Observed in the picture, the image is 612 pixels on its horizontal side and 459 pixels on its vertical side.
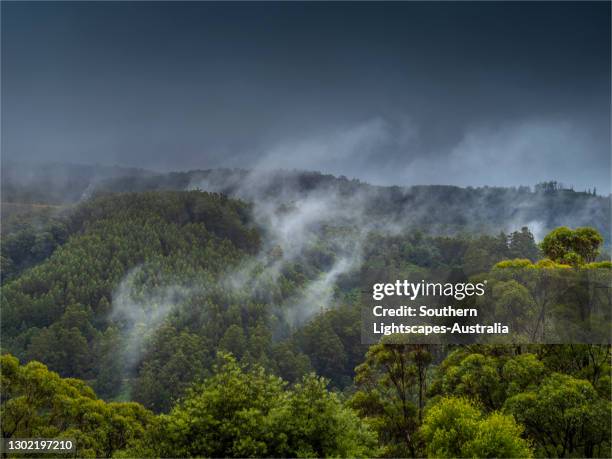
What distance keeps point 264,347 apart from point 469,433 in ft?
328

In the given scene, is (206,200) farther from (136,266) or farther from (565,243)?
(565,243)

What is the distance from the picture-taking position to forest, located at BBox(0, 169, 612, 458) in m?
23.3

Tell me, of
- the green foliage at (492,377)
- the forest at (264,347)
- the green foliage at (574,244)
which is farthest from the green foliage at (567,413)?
the green foliage at (574,244)

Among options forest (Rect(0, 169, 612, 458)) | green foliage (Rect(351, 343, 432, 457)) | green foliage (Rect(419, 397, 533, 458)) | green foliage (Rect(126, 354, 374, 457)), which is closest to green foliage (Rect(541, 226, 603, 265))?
forest (Rect(0, 169, 612, 458))

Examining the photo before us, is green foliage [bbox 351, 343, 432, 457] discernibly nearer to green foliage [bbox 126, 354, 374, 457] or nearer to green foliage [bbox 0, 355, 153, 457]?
green foliage [bbox 126, 354, 374, 457]

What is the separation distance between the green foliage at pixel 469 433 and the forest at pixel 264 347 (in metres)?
0.08

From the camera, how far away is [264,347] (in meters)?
122

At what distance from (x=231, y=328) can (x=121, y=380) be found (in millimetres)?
26402

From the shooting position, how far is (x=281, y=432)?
21.1 meters

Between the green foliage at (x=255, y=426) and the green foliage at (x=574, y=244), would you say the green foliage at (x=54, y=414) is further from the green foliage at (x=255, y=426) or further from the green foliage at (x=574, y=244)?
the green foliage at (x=574, y=244)

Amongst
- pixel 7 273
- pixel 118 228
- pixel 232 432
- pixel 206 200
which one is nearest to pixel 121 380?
pixel 118 228

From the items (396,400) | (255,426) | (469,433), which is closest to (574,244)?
(396,400)

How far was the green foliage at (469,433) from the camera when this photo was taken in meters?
24.2

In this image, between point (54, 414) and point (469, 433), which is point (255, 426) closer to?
point (469, 433)
